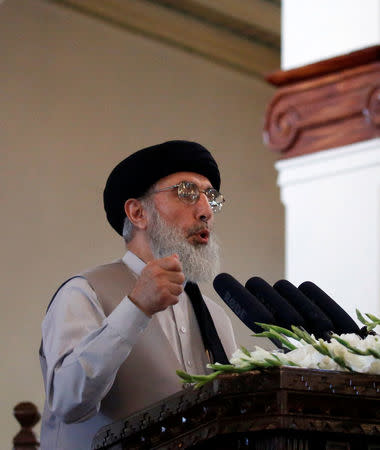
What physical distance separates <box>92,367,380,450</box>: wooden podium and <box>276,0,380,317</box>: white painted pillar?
2491 millimetres

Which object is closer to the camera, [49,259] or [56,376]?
[56,376]

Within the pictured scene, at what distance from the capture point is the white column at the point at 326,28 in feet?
14.8

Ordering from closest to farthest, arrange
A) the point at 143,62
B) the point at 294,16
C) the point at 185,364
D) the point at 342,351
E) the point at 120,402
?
the point at 342,351 → the point at 120,402 → the point at 185,364 → the point at 294,16 → the point at 143,62

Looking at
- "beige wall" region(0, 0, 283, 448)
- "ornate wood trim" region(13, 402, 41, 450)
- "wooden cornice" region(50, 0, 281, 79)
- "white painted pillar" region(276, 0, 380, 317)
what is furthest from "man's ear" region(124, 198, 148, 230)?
"wooden cornice" region(50, 0, 281, 79)

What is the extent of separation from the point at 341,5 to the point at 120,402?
2684 millimetres

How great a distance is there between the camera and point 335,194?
454 cm

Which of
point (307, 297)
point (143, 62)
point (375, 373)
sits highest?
point (143, 62)

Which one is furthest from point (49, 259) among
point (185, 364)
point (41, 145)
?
point (185, 364)

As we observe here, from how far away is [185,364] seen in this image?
2.85 meters

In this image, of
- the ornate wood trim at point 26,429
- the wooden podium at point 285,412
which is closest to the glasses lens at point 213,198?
the wooden podium at point 285,412

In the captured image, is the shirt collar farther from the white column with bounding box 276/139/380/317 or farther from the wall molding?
the wall molding

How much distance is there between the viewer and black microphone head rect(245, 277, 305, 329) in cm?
232

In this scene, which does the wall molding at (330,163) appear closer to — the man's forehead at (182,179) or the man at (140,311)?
the man at (140,311)

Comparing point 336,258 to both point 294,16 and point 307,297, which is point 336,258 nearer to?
point 294,16
